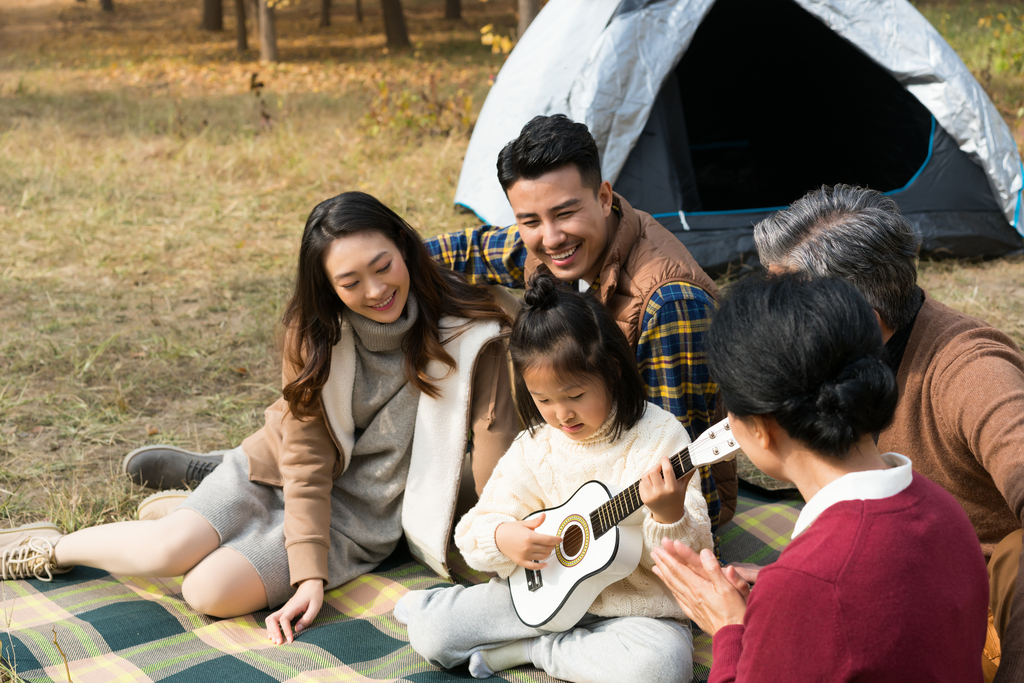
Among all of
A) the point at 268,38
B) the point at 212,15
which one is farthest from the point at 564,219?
the point at 212,15

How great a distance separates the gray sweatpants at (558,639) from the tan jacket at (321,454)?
1.25 feet

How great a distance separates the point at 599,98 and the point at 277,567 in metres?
3.05

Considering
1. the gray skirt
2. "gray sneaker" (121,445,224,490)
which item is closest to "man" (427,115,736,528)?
the gray skirt

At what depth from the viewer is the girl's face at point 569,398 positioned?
2014 mm

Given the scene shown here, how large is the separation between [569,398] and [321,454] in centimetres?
94

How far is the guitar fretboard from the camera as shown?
1.79 m

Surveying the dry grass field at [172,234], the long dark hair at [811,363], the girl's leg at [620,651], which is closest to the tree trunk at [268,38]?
the dry grass field at [172,234]

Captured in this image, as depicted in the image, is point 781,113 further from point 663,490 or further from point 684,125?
point 663,490

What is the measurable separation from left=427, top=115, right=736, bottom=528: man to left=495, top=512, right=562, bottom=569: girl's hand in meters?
0.51

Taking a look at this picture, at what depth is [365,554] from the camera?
2688mm

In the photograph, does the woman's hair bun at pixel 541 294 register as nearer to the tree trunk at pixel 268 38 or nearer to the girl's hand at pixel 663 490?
the girl's hand at pixel 663 490

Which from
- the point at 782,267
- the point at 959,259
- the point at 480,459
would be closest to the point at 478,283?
the point at 480,459

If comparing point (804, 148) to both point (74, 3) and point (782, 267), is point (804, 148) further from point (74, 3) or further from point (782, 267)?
point (74, 3)

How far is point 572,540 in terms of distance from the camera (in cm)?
209
